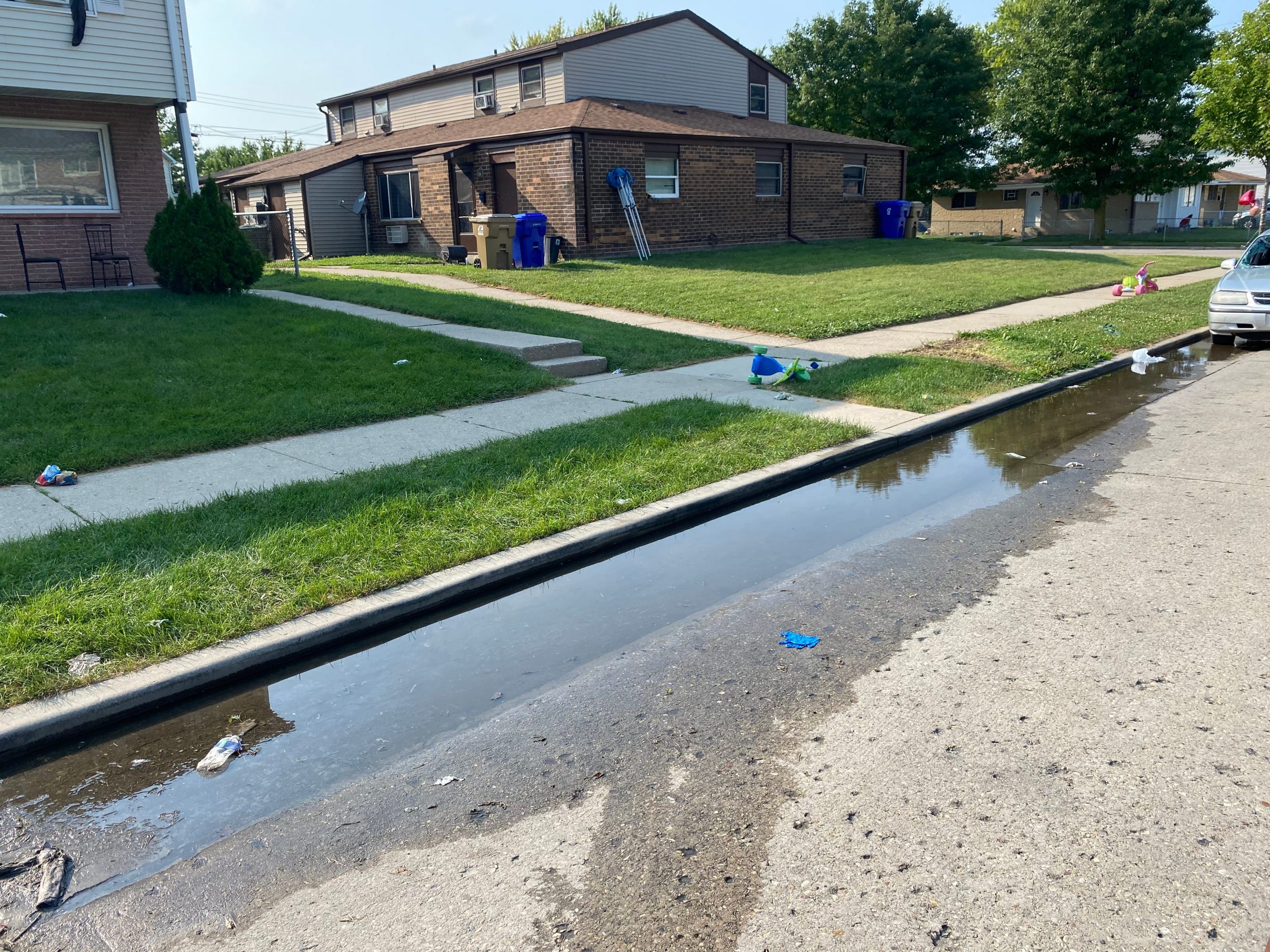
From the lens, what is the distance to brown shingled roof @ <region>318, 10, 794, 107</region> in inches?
1008

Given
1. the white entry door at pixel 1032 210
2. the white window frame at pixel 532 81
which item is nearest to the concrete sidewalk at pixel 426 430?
the white window frame at pixel 532 81

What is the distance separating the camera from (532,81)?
26.6 meters

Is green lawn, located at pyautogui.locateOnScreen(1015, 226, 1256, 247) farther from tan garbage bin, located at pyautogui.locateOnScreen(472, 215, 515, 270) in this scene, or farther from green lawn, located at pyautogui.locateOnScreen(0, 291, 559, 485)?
green lawn, located at pyautogui.locateOnScreen(0, 291, 559, 485)

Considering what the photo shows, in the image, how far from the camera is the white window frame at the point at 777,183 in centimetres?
2716

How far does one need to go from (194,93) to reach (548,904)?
1552 cm

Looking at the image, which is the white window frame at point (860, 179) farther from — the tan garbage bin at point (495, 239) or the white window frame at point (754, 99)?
the tan garbage bin at point (495, 239)

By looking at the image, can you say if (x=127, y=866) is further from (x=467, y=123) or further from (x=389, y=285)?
(x=467, y=123)

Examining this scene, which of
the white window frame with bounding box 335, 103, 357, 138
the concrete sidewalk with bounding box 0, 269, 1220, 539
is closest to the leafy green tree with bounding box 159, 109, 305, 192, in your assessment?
the white window frame with bounding box 335, 103, 357, 138

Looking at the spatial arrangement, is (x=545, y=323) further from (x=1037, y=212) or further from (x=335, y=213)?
(x=1037, y=212)

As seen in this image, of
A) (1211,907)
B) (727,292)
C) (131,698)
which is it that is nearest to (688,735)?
(1211,907)

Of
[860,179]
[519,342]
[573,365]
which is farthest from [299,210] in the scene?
[573,365]

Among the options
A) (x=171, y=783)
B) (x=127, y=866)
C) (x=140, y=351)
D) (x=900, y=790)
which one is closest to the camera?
(x=127, y=866)

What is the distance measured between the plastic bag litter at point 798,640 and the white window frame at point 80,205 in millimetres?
14976

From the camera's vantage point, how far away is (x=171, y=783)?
11.3ft
